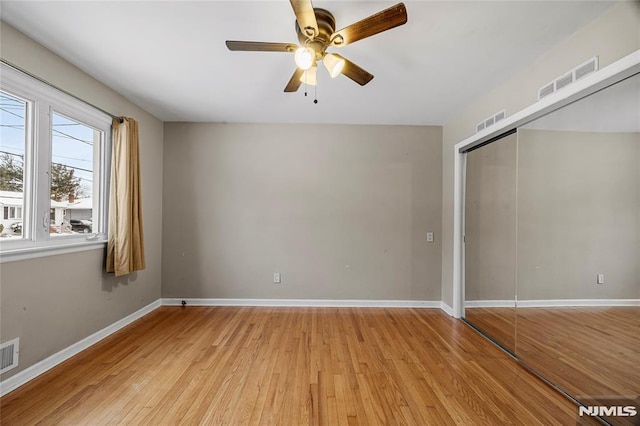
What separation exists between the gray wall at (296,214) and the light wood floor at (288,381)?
2.59ft

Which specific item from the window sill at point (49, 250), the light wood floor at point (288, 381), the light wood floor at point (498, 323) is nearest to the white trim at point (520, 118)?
the light wood floor at point (498, 323)

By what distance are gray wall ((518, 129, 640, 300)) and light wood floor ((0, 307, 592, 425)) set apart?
845 millimetres

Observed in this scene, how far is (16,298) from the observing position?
197 centimetres

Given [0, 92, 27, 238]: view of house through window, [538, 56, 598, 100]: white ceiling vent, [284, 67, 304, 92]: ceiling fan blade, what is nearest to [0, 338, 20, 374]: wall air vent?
[0, 92, 27, 238]: view of house through window

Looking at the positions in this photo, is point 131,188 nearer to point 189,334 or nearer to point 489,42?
point 189,334

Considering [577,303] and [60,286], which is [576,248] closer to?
[577,303]

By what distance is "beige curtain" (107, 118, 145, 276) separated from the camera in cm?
280

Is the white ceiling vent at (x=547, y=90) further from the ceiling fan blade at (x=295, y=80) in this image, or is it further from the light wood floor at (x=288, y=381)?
the light wood floor at (x=288, y=381)

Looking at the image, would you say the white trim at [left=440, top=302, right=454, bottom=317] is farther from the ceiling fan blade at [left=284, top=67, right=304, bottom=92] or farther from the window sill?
the window sill

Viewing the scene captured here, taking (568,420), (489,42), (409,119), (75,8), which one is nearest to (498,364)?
(568,420)

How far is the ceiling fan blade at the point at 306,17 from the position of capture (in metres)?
1.36

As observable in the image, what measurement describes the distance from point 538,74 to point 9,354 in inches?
178

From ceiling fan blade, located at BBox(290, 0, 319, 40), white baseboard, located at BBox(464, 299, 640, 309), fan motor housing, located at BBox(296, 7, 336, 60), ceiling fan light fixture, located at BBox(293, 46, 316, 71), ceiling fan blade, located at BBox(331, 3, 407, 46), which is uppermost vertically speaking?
fan motor housing, located at BBox(296, 7, 336, 60)

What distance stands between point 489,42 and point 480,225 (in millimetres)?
1870
